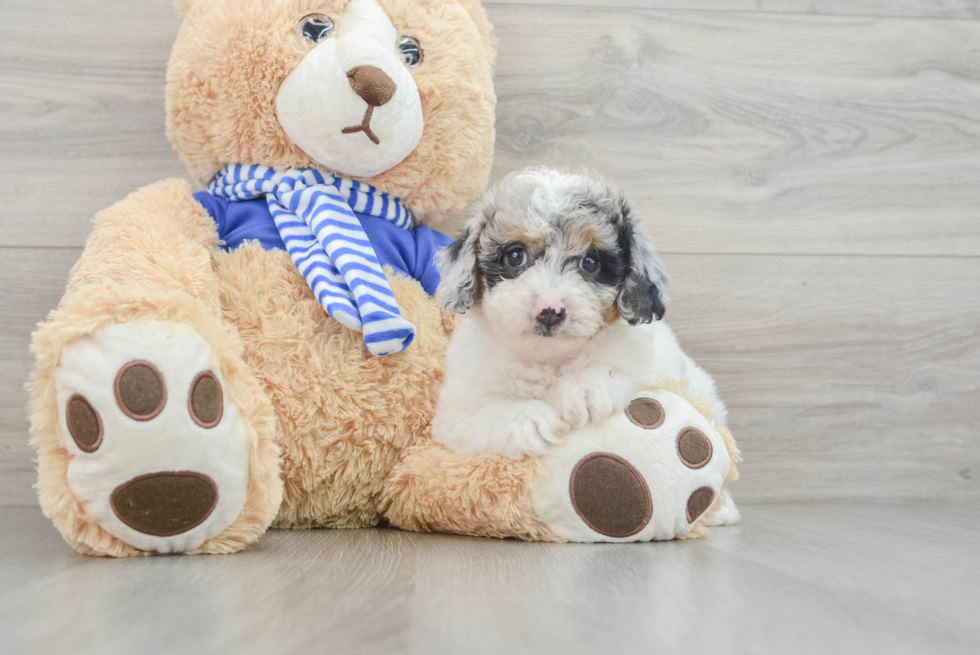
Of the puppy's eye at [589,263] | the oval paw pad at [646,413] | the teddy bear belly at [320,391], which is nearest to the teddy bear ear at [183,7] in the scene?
the teddy bear belly at [320,391]

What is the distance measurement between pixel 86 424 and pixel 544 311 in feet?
2.54

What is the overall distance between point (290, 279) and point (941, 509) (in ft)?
6.05

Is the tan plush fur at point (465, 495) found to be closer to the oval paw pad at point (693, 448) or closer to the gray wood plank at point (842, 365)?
the oval paw pad at point (693, 448)

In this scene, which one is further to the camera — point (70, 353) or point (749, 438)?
point (749, 438)

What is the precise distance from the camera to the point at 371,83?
1.56 metres

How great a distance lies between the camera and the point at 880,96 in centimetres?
224

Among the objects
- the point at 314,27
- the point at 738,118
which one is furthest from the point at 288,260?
the point at 738,118

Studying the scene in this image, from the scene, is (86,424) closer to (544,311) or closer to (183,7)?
(544,311)

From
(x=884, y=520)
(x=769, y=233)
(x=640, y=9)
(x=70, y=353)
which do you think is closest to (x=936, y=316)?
(x=769, y=233)

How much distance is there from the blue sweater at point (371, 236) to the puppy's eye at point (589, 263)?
45cm

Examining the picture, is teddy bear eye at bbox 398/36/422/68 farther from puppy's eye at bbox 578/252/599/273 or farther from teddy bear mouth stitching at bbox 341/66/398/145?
puppy's eye at bbox 578/252/599/273

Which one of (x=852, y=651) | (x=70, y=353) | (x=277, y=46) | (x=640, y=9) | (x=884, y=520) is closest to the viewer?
(x=852, y=651)

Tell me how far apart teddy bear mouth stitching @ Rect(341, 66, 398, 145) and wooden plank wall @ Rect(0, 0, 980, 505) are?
0.61 metres

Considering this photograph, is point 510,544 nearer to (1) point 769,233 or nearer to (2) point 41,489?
(2) point 41,489
